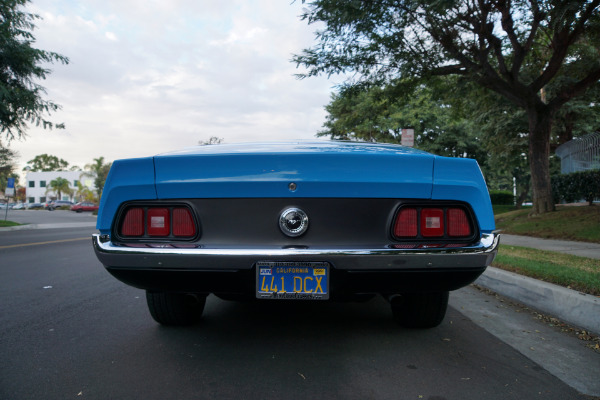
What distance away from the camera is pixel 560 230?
10.1 metres

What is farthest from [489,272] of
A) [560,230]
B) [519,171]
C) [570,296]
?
[519,171]

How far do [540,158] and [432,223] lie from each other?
12.6 metres

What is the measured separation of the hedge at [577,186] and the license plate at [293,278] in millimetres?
12908

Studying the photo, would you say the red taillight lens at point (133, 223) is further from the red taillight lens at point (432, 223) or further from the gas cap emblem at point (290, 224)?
the red taillight lens at point (432, 223)

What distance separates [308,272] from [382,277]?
1.34ft

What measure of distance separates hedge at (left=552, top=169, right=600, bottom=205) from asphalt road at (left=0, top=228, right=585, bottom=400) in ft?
Result: 36.8

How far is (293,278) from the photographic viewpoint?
2.35m

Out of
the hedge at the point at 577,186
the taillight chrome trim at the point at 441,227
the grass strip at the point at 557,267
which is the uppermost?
the hedge at the point at 577,186

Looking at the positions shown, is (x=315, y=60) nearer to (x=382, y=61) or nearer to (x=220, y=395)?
(x=382, y=61)

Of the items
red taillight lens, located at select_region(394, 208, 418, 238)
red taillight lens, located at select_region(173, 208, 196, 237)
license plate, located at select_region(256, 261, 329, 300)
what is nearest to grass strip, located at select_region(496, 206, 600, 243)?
red taillight lens, located at select_region(394, 208, 418, 238)

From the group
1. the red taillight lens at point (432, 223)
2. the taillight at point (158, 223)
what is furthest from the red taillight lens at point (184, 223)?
the red taillight lens at point (432, 223)

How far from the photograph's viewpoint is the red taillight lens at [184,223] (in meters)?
2.47

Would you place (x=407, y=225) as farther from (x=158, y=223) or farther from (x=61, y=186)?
(x=61, y=186)

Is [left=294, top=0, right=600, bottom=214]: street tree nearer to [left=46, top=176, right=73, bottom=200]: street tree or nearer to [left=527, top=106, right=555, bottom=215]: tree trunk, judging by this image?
[left=527, top=106, right=555, bottom=215]: tree trunk
